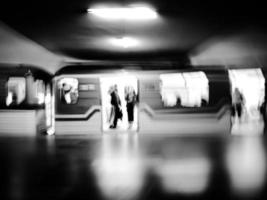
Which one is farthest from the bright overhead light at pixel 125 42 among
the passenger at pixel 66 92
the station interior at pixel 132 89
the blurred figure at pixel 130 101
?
the passenger at pixel 66 92

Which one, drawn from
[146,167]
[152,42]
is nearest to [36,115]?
[152,42]

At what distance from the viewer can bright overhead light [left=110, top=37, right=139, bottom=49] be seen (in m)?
4.62

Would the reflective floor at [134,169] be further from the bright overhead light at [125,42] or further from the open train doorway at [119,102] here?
the bright overhead light at [125,42]

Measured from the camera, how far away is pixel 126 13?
3184 mm

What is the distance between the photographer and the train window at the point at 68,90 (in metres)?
5.27

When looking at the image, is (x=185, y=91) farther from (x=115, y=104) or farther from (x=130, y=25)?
(x=130, y=25)

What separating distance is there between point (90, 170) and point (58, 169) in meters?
0.28

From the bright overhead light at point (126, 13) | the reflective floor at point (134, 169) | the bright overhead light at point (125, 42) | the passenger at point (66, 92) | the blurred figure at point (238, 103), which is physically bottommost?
the reflective floor at point (134, 169)

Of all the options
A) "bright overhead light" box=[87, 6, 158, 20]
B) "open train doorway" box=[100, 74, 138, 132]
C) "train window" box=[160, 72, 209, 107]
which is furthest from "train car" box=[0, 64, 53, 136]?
"bright overhead light" box=[87, 6, 158, 20]

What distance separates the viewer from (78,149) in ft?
12.2

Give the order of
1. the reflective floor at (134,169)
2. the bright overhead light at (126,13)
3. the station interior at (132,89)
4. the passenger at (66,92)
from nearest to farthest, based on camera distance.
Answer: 1. the reflective floor at (134,169)
2. the station interior at (132,89)
3. the bright overhead light at (126,13)
4. the passenger at (66,92)

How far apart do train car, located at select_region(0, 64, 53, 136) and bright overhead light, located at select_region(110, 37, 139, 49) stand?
1.32 m

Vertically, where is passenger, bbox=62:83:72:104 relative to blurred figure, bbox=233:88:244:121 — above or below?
above

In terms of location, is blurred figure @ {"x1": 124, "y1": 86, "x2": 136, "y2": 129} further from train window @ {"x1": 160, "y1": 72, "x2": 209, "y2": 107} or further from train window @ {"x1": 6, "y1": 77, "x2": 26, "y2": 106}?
train window @ {"x1": 6, "y1": 77, "x2": 26, "y2": 106}
